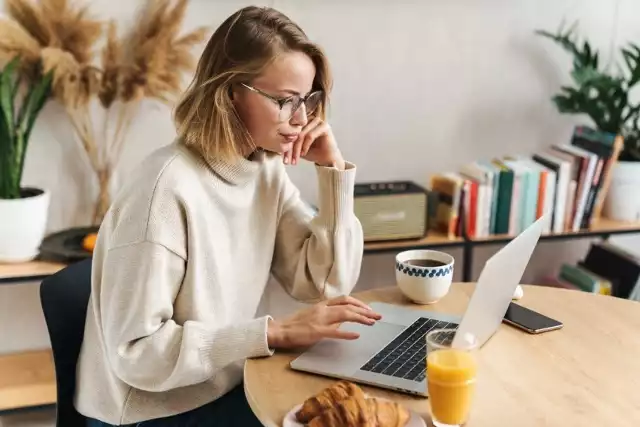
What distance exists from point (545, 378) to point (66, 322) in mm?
872

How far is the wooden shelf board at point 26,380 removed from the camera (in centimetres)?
226

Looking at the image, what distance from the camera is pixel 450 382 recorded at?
1123 mm

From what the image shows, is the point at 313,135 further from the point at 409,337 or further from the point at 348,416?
the point at 348,416

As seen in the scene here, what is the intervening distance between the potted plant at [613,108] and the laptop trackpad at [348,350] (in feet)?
5.01

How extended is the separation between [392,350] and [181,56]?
1353mm

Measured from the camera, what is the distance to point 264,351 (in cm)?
135

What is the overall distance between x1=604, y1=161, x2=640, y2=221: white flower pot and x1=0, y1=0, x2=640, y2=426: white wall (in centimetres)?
31

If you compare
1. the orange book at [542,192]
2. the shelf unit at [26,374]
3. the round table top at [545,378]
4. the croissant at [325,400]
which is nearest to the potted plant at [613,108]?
the orange book at [542,192]

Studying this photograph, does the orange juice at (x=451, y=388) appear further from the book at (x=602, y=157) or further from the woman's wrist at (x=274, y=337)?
the book at (x=602, y=157)

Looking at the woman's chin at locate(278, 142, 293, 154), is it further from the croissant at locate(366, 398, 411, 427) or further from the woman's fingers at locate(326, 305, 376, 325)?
the croissant at locate(366, 398, 411, 427)

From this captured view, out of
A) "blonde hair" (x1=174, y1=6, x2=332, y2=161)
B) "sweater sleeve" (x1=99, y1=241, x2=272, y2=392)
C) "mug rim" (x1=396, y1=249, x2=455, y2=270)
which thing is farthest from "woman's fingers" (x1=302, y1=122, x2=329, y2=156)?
"sweater sleeve" (x1=99, y1=241, x2=272, y2=392)

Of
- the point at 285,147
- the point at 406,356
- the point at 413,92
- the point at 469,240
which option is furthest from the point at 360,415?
the point at 413,92

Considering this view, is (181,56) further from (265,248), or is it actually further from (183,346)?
(183,346)

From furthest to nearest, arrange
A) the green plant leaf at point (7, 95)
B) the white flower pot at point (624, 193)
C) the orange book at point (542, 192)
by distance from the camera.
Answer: the white flower pot at point (624, 193)
the orange book at point (542, 192)
the green plant leaf at point (7, 95)
